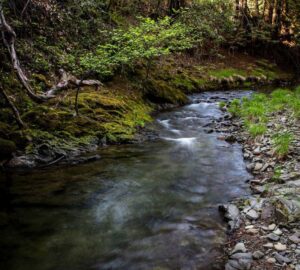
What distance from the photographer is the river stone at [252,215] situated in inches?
210

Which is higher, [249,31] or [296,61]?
[249,31]

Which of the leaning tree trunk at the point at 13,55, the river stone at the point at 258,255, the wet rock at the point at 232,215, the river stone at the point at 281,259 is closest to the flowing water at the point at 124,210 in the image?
the wet rock at the point at 232,215

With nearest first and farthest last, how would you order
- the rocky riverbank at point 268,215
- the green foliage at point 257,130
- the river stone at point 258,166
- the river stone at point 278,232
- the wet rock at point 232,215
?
the rocky riverbank at point 268,215 < the river stone at point 278,232 < the wet rock at point 232,215 < the river stone at point 258,166 < the green foliage at point 257,130

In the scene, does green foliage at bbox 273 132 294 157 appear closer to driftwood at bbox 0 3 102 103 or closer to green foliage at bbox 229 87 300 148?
green foliage at bbox 229 87 300 148

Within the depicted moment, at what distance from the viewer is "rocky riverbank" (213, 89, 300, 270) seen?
429 centimetres

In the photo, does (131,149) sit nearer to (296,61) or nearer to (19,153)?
(19,153)

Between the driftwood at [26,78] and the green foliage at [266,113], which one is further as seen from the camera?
the driftwood at [26,78]

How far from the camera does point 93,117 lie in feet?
34.3

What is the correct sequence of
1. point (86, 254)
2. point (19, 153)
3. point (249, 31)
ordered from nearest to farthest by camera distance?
point (86, 254) → point (19, 153) → point (249, 31)

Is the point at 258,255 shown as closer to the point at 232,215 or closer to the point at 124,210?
the point at 232,215

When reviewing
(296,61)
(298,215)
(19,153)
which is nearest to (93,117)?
(19,153)

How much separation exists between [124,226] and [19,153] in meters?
4.00

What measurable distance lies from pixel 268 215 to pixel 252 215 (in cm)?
25

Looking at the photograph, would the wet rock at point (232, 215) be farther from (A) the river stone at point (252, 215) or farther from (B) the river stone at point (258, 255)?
(B) the river stone at point (258, 255)
